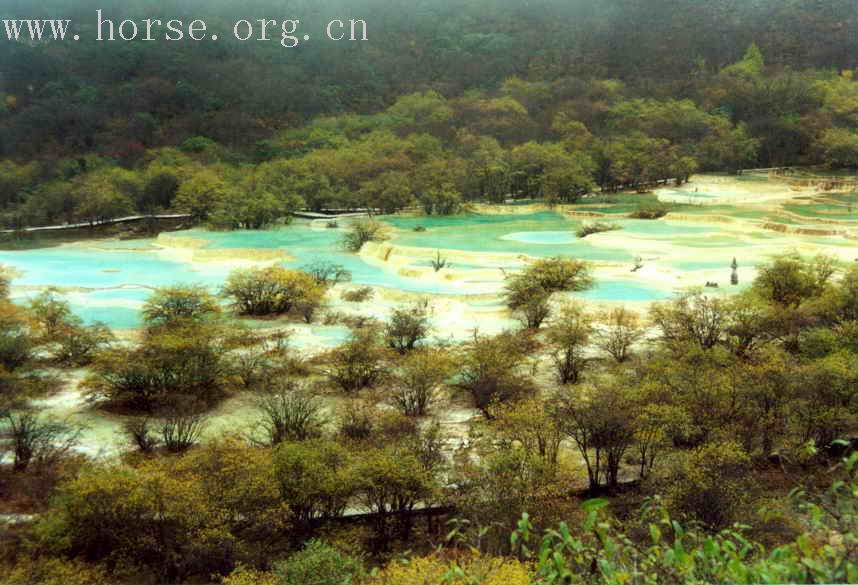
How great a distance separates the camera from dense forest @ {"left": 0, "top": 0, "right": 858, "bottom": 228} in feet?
137

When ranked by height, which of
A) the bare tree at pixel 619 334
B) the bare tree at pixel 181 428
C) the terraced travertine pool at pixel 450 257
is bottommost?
the bare tree at pixel 181 428

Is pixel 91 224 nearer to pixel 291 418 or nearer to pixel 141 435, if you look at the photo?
pixel 141 435

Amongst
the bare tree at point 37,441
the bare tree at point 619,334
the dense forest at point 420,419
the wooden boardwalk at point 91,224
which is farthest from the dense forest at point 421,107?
the bare tree at point 37,441

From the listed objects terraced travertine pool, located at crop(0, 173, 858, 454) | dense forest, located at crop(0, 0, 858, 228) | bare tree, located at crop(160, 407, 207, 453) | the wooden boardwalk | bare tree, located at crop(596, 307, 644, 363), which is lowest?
bare tree, located at crop(160, 407, 207, 453)

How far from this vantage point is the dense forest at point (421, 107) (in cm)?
4178

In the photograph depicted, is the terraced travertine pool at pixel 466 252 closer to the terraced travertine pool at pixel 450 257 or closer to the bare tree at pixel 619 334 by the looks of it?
the terraced travertine pool at pixel 450 257

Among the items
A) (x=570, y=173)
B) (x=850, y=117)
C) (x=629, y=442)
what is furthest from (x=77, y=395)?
(x=850, y=117)

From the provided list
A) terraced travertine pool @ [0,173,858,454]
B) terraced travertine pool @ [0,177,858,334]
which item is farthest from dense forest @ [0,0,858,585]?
terraced travertine pool @ [0,177,858,334]

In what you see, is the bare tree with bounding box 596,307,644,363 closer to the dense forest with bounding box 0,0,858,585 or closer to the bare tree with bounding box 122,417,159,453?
the dense forest with bounding box 0,0,858,585

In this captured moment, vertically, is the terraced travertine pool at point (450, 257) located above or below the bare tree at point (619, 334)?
above

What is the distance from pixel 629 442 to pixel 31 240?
31.9m

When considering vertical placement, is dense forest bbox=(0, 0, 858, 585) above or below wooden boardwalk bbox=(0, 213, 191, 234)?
below

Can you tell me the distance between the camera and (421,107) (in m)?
62.2

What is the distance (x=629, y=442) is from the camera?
10.9 m
